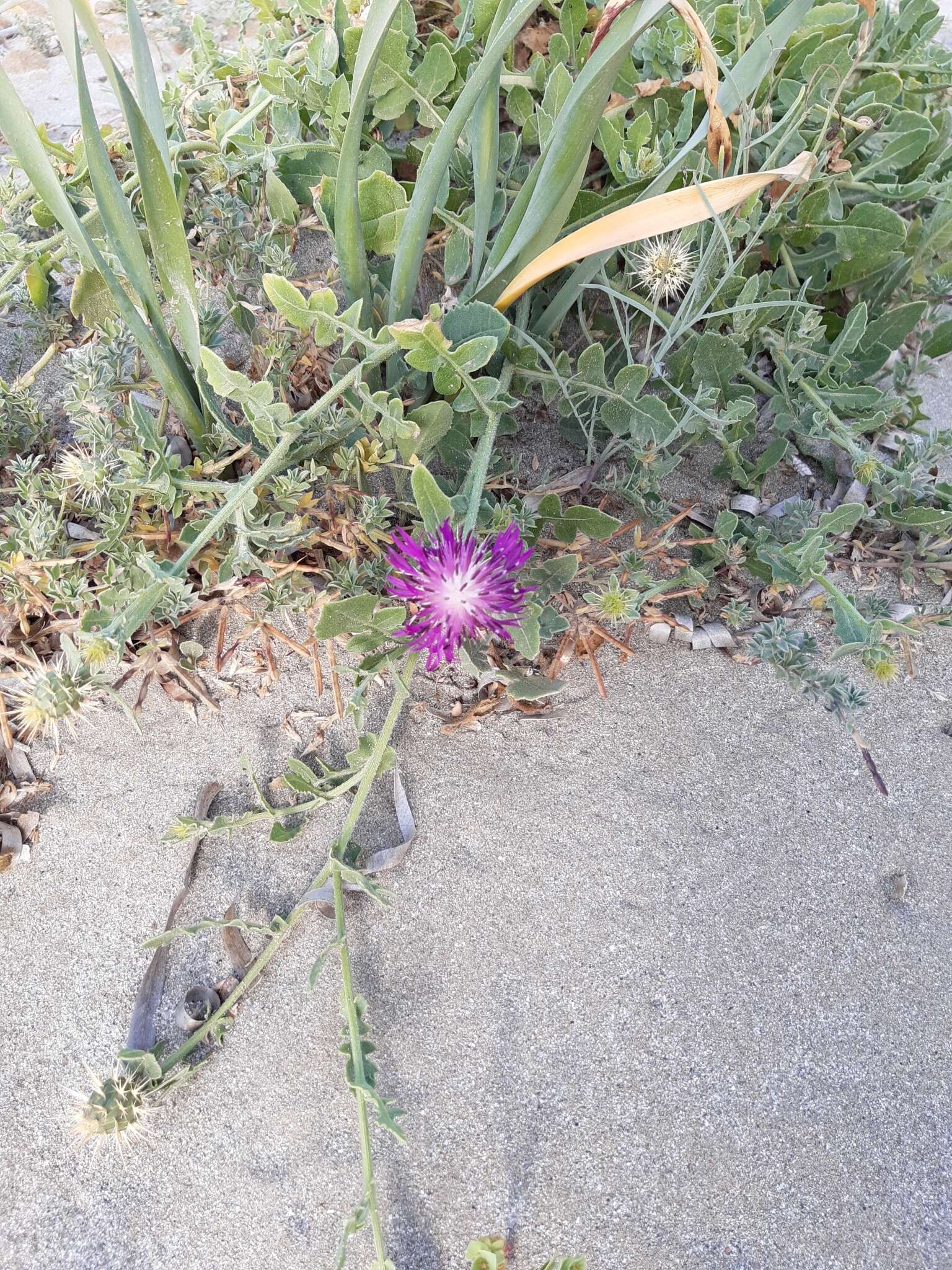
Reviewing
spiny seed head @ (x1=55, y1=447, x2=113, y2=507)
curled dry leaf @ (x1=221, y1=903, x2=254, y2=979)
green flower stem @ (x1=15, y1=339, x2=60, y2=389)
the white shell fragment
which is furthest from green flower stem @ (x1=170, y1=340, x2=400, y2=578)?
the white shell fragment

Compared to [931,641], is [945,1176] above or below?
below

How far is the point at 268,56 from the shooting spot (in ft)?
5.96

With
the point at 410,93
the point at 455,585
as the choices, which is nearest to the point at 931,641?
the point at 455,585

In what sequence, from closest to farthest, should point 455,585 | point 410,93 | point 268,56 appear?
point 455,585
point 410,93
point 268,56

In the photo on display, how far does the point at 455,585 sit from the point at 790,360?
33.7 inches

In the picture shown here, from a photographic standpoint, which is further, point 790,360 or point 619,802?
point 790,360

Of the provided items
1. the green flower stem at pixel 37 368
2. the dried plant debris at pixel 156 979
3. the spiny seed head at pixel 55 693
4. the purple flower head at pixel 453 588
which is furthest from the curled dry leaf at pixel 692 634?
the green flower stem at pixel 37 368

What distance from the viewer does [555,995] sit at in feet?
4.34

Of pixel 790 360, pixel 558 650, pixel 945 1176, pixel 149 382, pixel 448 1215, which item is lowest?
pixel 945 1176

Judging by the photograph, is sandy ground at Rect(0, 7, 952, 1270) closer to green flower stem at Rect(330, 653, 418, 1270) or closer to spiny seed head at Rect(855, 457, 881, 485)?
green flower stem at Rect(330, 653, 418, 1270)

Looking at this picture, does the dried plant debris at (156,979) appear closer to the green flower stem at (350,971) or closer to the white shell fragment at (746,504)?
the green flower stem at (350,971)

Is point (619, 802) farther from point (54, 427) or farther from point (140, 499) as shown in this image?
point (54, 427)

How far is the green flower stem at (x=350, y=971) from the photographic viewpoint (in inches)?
43.4

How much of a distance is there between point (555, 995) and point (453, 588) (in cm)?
60
